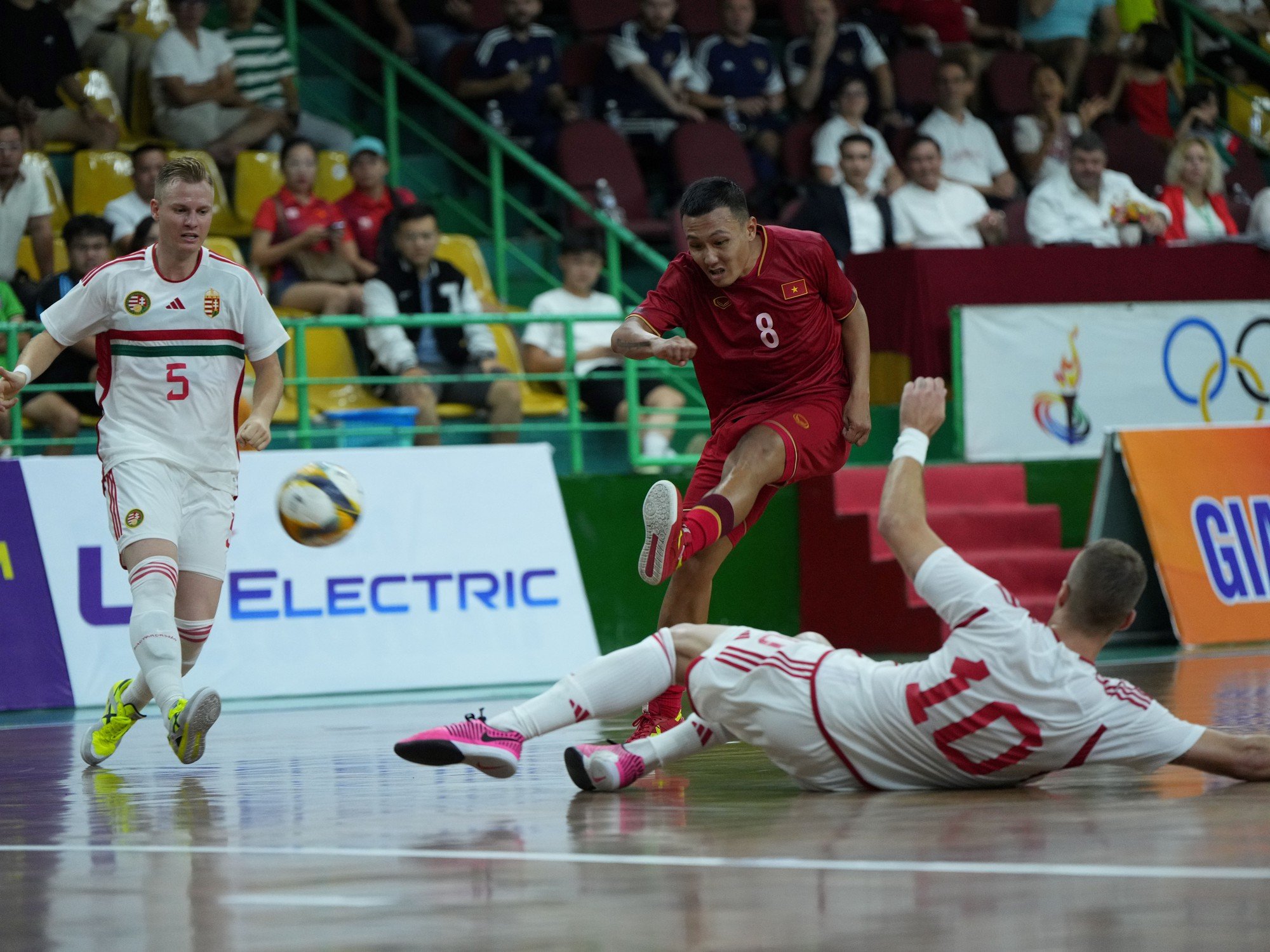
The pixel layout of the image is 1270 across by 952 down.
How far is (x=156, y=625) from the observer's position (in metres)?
7.18

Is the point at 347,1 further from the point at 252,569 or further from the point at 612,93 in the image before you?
the point at 252,569

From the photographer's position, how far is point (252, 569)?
11.0m

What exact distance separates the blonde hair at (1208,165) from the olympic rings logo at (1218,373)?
2524 millimetres

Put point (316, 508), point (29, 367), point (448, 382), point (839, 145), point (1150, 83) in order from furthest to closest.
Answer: point (1150, 83) < point (839, 145) < point (448, 382) < point (316, 508) < point (29, 367)

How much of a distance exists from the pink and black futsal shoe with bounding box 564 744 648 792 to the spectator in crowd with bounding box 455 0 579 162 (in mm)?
10059

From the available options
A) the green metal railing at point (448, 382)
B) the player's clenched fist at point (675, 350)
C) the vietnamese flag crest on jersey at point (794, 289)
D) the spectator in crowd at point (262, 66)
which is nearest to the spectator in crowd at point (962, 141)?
the green metal railing at point (448, 382)

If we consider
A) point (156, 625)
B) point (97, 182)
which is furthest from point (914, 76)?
point (156, 625)

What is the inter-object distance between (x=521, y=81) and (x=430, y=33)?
1.22 metres

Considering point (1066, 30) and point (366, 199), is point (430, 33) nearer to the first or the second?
point (366, 199)

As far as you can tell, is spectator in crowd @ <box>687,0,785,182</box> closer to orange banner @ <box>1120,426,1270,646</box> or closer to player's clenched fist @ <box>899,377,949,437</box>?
orange banner @ <box>1120,426,1270,646</box>

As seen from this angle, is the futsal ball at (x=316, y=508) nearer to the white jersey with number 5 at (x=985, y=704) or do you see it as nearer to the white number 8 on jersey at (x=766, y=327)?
the white number 8 on jersey at (x=766, y=327)

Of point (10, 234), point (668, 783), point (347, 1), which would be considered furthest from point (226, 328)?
point (347, 1)

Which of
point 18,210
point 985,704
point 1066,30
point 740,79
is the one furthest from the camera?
point 1066,30

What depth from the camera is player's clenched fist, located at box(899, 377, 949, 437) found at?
18.0 ft
